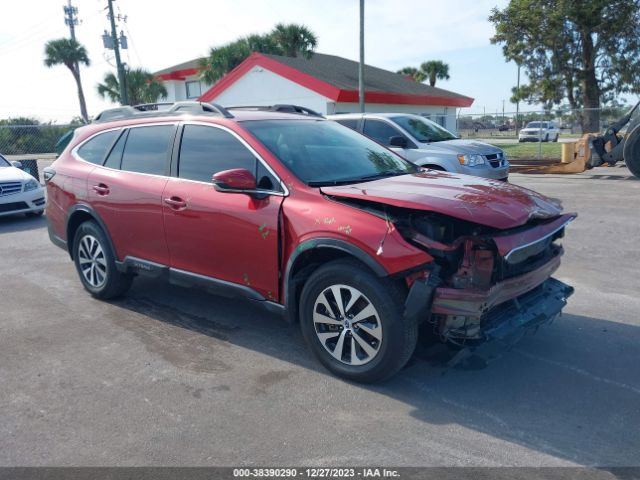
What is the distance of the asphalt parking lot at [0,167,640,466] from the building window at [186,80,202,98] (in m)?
36.9

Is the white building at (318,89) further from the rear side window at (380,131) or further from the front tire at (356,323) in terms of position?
the front tire at (356,323)

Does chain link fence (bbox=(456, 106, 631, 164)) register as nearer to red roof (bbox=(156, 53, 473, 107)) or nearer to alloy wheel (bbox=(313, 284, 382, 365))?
red roof (bbox=(156, 53, 473, 107))

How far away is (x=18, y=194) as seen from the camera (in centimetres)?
1079

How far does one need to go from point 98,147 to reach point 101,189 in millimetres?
608

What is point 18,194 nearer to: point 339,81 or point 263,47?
point 339,81

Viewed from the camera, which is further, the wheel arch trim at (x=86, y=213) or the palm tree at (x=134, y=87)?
the palm tree at (x=134, y=87)

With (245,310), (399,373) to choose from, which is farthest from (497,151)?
(399,373)

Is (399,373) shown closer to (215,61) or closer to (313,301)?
(313,301)

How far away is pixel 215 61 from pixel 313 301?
31.9 metres

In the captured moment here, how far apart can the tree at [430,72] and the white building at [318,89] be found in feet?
51.7

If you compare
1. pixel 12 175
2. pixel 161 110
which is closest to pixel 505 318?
pixel 161 110

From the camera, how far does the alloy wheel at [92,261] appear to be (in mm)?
5609

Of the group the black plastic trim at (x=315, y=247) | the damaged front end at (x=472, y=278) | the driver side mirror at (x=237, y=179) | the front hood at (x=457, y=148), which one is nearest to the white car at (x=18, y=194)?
the front hood at (x=457, y=148)

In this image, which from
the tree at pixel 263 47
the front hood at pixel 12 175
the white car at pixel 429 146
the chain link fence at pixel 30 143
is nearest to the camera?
the white car at pixel 429 146
